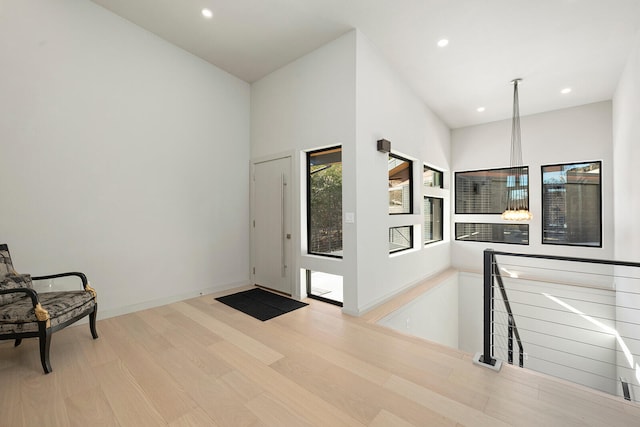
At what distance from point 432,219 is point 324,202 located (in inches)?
123

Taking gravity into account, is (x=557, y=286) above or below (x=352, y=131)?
below

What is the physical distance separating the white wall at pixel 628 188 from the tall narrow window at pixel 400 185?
2675 mm

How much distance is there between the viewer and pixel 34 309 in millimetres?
2035

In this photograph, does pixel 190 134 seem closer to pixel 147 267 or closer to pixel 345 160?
pixel 147 267

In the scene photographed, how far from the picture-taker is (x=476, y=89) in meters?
4.50

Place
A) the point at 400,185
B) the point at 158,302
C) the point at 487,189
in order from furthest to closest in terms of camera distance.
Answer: the point at 487,189, the point at 400,185, the point at 158,302

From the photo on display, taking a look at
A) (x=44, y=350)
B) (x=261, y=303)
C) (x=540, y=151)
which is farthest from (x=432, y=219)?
(x=44, y=350)

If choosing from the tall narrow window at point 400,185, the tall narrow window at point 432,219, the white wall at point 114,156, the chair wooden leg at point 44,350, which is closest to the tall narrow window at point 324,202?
the tall narrow window at point 400,185

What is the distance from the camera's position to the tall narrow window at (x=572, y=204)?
195 inches

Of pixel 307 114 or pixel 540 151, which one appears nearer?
pixel 307 114

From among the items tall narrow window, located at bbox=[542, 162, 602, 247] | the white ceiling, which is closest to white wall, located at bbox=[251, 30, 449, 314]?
the white ceiling

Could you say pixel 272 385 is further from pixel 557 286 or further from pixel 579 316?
pixel 579 316

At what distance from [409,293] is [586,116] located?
4.84 meters

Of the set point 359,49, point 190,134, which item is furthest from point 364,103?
point 190,134
